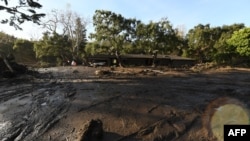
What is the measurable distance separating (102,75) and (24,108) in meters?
10.9

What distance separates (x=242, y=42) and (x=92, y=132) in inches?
1324

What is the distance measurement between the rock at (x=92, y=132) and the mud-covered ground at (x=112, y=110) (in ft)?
0.64

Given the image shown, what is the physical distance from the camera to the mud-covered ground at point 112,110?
30.8 feet

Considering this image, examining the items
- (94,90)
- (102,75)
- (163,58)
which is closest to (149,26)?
(163,58)

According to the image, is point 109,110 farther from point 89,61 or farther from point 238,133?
point 89,61

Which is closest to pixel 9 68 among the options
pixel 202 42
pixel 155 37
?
pixel 155 37

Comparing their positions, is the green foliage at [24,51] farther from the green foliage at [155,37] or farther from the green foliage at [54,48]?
the green foliage at [155,37]

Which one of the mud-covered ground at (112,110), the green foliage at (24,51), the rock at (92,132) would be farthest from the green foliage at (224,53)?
the green foliage at (24,51)

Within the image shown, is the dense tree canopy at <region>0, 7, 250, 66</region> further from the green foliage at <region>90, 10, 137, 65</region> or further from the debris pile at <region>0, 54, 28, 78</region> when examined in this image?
the debris pile at <region>0, 54, 28, 78</region>

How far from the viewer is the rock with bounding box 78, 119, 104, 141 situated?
8718 millimetres

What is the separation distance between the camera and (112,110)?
11680 millimetres

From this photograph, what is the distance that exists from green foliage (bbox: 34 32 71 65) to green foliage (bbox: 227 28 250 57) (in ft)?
86.6

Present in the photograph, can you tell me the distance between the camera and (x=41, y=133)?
962cm

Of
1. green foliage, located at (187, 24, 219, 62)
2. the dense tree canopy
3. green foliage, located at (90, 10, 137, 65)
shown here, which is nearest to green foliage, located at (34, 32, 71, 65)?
the dense tree canopy
